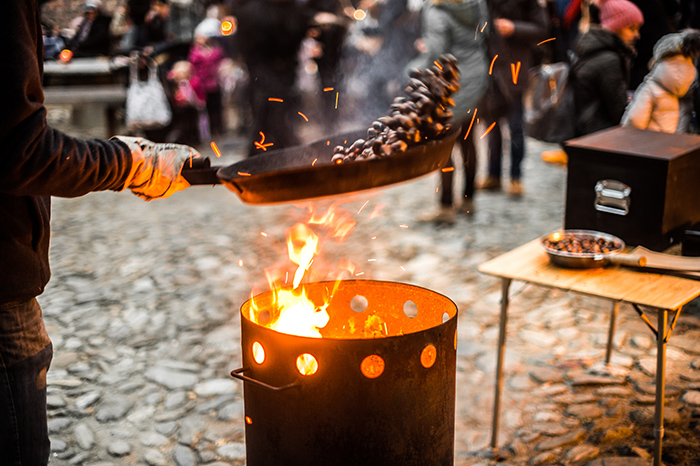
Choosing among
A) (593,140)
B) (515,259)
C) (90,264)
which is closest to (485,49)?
(593,140)

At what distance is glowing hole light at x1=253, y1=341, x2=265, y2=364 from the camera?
221cm

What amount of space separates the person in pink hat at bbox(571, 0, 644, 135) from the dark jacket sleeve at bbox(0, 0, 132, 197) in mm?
4681

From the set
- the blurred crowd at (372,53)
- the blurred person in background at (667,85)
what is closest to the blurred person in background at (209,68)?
the blurred crowd at (372,53)

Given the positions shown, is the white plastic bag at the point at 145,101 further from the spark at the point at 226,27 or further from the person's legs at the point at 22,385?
the person's legs at the point at 22,385

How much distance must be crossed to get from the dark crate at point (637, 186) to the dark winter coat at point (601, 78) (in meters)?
1.65

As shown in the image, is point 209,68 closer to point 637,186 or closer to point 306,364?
point 637,186

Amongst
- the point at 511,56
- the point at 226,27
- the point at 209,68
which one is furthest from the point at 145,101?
the point at 511,56

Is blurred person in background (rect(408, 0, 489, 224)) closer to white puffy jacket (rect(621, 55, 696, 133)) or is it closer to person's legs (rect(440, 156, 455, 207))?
person's legs (rect(440, 156, 455, 207))

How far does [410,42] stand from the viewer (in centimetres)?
1028

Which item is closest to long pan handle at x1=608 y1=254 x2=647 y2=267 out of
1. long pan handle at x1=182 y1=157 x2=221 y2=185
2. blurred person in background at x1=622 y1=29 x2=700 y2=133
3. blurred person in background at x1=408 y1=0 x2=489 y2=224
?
long pan handle at x1=182 y1=157 x2=221 y2=185

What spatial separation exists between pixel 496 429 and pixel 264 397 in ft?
5.35

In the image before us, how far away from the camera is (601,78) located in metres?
5.60

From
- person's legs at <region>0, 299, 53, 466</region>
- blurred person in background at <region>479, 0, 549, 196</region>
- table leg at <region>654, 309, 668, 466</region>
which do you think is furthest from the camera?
blurred person in background at <region>479, 0, 549, 196</region>

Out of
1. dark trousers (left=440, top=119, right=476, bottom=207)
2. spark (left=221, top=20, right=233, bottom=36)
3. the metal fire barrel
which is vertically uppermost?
spark (left=221, top=20, right=233, bottom=36)
